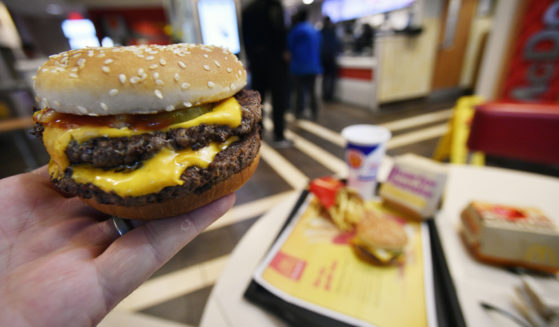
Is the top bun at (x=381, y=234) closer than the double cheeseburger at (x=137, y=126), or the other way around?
the double cheeseburger at (x=137, y=126)

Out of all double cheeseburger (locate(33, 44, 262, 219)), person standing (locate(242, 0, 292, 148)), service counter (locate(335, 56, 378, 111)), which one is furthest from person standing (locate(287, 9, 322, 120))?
double cheeseburger (locate(33, 44, 262, 219))

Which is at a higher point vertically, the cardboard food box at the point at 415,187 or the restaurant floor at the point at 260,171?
the cardboard food box at the point at 415,187

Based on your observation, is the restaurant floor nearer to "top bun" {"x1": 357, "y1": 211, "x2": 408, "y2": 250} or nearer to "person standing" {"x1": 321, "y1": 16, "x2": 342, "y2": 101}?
"person standing" {"x1": 321, "y1": 16, "x2": 342, "y2": 101}

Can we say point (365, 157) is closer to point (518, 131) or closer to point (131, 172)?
point (131, 172)

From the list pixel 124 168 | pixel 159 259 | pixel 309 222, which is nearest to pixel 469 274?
pixel 309 222

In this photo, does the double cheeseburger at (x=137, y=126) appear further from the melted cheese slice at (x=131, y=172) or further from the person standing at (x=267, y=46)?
the person standing at (x=267, y=46)

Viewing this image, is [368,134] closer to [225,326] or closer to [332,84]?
[225,326]

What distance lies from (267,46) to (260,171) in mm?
1563

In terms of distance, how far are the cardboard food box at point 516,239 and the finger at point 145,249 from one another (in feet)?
2.61

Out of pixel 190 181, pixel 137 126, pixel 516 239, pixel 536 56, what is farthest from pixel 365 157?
pixel 536 56

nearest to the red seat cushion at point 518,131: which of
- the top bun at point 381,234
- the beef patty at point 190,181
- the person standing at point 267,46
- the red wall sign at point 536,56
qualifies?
the red wall sign at point 536,56

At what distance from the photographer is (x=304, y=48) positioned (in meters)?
4.10

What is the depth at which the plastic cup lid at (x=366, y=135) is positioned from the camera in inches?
42.8

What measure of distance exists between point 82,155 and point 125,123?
128 millimetres
